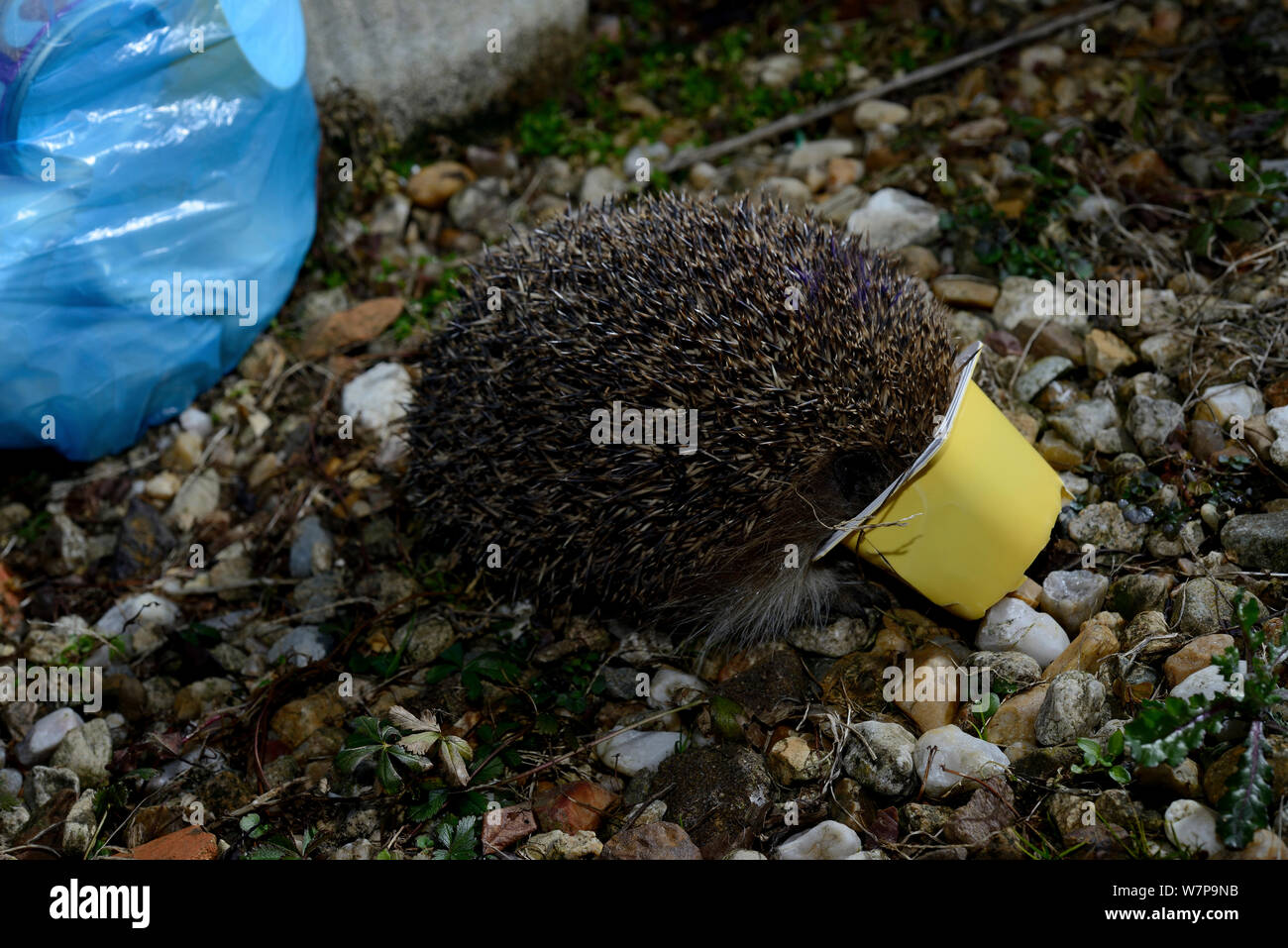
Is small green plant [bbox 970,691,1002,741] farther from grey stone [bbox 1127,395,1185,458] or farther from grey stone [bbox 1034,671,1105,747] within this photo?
grey stone [bbox 1127,395,1185,458]

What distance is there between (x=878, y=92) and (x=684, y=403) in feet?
10.5

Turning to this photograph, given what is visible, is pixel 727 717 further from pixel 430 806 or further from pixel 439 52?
pixel 439 52

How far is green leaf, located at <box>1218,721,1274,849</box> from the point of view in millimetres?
2713

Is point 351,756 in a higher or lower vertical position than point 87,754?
higher

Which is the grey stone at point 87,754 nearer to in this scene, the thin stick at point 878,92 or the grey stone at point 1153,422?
the thin stick at point 878,92

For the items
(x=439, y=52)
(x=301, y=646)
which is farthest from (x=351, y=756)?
(x=439, y=52)

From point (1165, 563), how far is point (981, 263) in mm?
1741

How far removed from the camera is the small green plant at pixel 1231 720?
2.73m

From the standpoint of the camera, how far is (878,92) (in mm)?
5867

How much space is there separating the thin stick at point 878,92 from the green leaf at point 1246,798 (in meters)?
4.07

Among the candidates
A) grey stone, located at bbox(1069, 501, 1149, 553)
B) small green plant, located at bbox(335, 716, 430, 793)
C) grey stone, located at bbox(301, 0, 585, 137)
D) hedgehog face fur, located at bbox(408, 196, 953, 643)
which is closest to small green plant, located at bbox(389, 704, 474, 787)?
small green plant, located at bbox(335, 716, 430, 793)

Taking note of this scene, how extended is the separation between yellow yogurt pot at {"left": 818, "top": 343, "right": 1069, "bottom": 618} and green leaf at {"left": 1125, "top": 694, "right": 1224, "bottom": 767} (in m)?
0.80

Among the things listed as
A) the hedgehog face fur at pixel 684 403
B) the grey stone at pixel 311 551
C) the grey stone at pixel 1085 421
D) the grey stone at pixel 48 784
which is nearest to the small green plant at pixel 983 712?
the hedgehog face fur at pixel 684 403

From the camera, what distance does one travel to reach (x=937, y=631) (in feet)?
13.0
